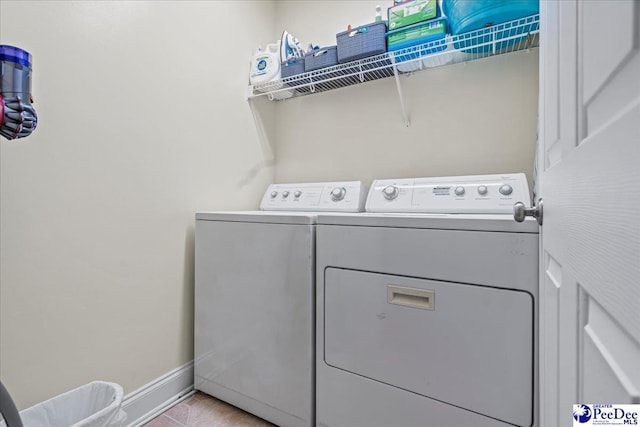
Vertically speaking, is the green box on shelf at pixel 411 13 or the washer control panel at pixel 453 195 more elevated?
the green box on shelf at pixel 411 13

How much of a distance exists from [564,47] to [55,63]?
5.13ft

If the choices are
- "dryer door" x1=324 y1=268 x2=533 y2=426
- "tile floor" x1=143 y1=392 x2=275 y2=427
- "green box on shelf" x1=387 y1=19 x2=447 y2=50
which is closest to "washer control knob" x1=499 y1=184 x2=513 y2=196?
"dryer door" x1=324 y1=268 x2=533 y2=426

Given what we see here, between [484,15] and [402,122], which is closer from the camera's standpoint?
[484,15]

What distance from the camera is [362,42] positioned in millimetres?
1639

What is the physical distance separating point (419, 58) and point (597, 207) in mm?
1538

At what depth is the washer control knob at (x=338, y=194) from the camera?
172 centimetres

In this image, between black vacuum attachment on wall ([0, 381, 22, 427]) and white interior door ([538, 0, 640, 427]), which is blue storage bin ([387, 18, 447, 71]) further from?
black vacuum attachment on wall ([0, 381, 22, 427])

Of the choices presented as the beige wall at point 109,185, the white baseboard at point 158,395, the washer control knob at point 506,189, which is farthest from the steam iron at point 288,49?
the white baseboard at point 158,395

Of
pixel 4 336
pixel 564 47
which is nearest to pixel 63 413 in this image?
pixel 4 336

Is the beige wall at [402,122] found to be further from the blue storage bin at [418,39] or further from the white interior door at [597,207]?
the white interior door at [597,207]

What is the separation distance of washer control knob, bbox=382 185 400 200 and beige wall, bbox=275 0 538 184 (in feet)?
1.09

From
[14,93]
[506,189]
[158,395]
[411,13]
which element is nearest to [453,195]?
[506,189]

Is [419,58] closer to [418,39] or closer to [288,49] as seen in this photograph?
[418,39]

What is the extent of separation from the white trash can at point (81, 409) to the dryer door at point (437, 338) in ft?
2.49
